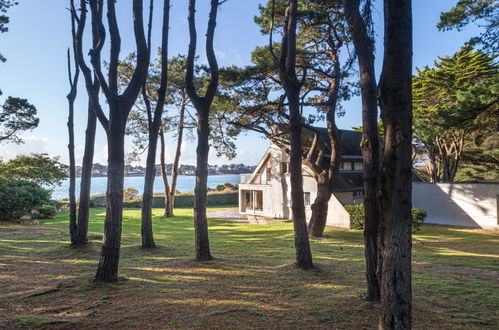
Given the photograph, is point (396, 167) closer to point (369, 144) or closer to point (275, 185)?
point (369, 144)

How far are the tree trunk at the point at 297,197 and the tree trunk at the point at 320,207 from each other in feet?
23.5

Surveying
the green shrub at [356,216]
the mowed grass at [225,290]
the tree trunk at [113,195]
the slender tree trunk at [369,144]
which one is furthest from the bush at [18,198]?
the slender tree trunk at [369,144]

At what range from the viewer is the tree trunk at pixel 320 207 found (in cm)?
1512

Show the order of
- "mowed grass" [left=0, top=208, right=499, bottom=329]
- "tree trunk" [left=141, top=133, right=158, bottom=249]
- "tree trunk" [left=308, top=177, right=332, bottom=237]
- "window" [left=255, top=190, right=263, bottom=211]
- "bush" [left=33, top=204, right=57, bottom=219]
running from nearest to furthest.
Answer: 1. "mowed grass" [left=0, top=208, right=499, bottom=329]
2. "tree trunk" [left=141, top=133, right=158, bottom=249]
3. "tree trunk" [left=308, top=177, right=332, bottom=237]
4. "bush" [left=33, top=204, right=57, bottom=219]
5. "window" [left=255, top=190, right=263, bottom=211]

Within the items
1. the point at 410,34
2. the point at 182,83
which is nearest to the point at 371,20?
the point at 410,34

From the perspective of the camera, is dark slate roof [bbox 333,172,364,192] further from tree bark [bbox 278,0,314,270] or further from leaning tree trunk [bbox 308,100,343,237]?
tree bark [bbox 278,0,314,270]

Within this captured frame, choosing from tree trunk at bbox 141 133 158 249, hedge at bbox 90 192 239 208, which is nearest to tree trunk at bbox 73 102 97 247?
tree trunk at bbox 141 133 158 249

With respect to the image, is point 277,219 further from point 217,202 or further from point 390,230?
point 390,230

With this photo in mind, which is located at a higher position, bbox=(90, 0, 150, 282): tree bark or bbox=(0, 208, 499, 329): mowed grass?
bbox=(90, 0, 150, 282): tree bark

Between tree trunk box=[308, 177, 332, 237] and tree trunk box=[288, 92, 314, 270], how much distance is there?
7167mm

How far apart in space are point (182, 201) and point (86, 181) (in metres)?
26.8

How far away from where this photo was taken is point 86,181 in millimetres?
10484

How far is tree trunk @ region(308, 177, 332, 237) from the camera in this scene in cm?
1512

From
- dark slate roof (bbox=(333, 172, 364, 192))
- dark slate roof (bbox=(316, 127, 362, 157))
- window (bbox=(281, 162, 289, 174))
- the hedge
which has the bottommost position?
the hedge
